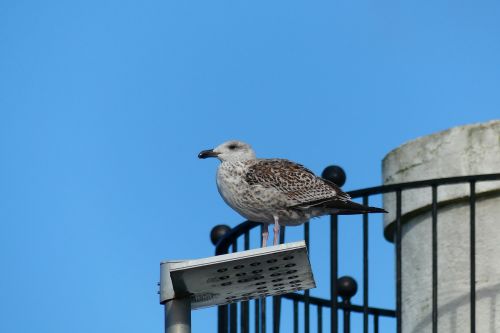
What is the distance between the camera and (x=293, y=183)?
28.3ft

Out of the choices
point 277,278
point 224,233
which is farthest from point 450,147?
point 277,278

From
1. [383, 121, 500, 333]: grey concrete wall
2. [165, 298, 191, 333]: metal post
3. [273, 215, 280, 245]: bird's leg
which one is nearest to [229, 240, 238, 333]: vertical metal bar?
[273, 215, 280, 245]: bird's leg

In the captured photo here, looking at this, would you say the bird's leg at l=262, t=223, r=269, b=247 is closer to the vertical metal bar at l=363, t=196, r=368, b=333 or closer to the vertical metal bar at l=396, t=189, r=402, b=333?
the vertical metal bar at l=363, t=196, r=368, b=333

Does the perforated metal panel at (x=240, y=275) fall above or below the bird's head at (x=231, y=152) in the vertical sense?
below

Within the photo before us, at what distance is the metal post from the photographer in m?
6.82

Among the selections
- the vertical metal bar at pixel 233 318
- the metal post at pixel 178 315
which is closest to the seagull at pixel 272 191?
the vertical metal bar at pixel 233 318

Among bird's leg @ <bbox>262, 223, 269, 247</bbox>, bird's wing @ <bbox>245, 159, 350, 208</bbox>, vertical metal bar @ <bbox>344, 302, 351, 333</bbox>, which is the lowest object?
vertical metal bar @ <bbox>344, 302, 351, 333</bbox>

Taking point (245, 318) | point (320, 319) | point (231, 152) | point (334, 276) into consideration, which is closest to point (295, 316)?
point (320, 319)

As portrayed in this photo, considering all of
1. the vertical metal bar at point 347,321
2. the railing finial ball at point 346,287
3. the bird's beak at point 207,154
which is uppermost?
the bird's beak at point 207,154

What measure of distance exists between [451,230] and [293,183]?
1.24 m

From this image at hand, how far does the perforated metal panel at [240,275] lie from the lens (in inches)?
255

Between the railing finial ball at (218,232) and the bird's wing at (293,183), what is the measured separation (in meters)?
0.99

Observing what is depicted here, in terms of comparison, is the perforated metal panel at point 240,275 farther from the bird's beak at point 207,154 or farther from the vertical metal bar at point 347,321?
the vertical metal bar at point 347,321

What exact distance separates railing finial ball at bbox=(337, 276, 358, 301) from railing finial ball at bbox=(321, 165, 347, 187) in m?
1.04
